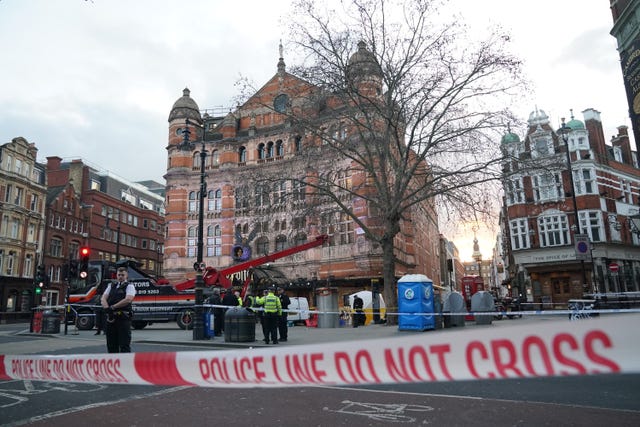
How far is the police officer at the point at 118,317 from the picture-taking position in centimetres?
751

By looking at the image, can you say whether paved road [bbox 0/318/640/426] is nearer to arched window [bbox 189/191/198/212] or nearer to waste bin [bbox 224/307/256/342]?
waste bin [bbox 224/307/256/342]

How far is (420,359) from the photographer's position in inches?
109

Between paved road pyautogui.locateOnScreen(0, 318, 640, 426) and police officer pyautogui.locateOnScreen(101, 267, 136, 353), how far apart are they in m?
0.69

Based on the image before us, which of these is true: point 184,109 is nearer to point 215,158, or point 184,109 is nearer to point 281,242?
point 215,158

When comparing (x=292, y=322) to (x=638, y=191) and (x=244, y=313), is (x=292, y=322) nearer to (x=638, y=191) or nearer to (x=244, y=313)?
(x=244, y=313)

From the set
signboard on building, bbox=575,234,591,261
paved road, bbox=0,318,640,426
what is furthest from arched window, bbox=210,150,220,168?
paved road, bbox=0,318,640,426

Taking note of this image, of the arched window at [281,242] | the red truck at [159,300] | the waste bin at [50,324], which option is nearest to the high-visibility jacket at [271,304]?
the red truck at [159,300]

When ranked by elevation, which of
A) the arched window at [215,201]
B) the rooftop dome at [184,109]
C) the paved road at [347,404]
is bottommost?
the paved road at [347,404]

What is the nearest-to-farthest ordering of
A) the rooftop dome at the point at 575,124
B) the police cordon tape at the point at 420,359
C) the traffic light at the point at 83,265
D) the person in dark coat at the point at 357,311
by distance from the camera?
the police cordon tape at the point at 420,359 → the traffic light at the point at 83,265 → the person in dark coat at the point at 357,311 → the rooftop dome at the point at 575,124

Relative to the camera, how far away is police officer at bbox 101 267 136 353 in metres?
7.51

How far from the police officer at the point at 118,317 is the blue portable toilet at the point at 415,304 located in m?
11.1

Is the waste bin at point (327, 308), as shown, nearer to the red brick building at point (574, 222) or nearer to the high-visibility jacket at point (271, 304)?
the high-visibility jacket at point (271, 304)

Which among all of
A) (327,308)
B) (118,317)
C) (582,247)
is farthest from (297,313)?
(118,317)

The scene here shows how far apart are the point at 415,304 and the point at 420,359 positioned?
1466 centimetres
